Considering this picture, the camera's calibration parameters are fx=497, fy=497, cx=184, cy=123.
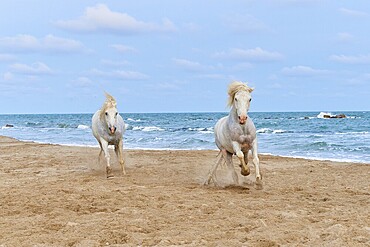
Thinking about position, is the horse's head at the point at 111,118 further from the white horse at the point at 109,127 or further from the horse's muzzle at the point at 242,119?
the horse's muzzle at the point at 242,119

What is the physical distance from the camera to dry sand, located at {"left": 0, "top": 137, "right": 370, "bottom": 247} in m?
5.21

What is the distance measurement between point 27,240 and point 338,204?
4.29 meters

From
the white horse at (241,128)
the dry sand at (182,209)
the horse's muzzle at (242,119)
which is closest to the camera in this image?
the dry sand at (182,209)

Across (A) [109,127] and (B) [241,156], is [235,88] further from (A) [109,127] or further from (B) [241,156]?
(A) [109,127]

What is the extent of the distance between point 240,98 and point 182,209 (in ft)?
7.48

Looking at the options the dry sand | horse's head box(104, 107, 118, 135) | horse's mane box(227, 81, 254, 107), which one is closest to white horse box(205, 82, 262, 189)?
horse's mane box(227, 81, 254, 107)

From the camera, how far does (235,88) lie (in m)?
8.36

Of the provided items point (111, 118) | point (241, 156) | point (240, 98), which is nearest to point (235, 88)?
point (240, 98)

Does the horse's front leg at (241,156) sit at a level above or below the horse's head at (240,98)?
below

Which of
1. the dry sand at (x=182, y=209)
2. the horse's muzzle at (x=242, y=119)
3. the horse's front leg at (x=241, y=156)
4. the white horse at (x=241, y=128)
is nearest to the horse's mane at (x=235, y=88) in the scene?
the white horse at (x=241, y=128)

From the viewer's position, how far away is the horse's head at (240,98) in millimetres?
7949

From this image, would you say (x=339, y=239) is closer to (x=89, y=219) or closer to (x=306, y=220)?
(x=306, y=220)

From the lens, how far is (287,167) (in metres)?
12.6

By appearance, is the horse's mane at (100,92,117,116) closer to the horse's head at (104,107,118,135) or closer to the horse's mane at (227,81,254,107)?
the horse's head at (104,107,118,135)
